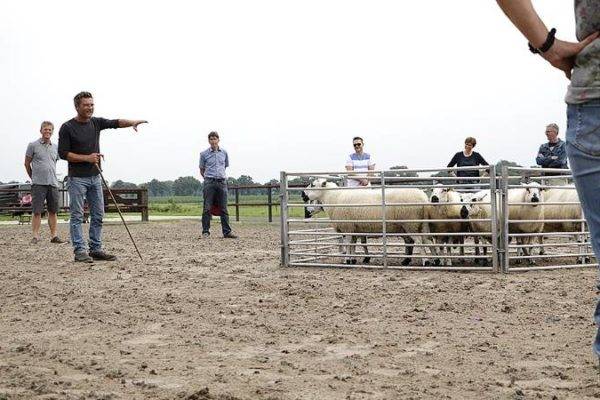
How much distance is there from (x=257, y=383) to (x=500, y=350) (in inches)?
64.5

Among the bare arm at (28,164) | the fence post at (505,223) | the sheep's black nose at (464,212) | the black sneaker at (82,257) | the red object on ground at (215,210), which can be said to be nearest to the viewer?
the fence post at (505,223)

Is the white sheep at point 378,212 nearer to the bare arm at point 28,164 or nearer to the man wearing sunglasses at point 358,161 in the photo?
the man wearing sunglasses at point 358,161

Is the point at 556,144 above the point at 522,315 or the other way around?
above

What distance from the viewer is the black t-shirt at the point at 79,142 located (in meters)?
9.77

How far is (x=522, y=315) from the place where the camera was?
582 centimetres

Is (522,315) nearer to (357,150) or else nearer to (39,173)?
(357,150)

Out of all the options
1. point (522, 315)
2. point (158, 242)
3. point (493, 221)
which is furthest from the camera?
point (158, 242)

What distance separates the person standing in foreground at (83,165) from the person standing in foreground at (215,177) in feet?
16.4

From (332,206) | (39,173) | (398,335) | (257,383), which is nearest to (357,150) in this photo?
(332,206)

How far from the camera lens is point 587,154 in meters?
2.37

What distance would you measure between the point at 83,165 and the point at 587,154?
8.41 metres

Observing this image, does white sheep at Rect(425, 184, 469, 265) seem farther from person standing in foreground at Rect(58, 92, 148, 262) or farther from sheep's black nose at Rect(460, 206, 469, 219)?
person standing in foreground at Rect(58, 92, 148, 262)

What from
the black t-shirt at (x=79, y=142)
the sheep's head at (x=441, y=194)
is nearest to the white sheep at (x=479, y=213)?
the sheep's head at (x=441, y=194)

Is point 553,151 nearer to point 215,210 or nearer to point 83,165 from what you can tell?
point 83,165
